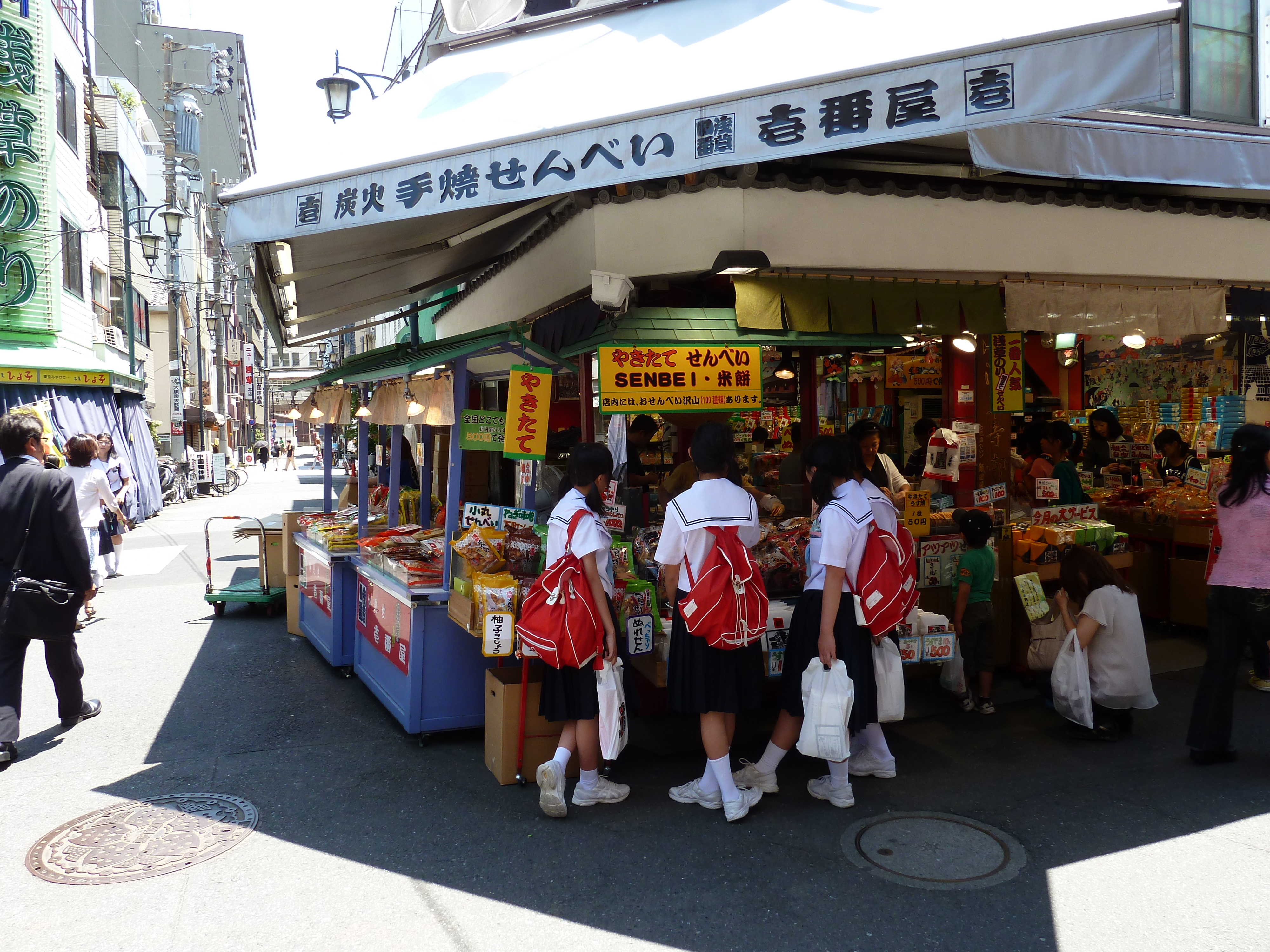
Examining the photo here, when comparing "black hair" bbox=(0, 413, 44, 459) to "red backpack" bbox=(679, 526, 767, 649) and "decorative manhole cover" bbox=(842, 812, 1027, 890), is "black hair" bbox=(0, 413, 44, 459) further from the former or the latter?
→ "decorative manhole cover" bbox=(842, 812, 1027, 890)

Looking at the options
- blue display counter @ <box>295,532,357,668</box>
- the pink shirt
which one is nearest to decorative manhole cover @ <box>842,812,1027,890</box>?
the pink shirt

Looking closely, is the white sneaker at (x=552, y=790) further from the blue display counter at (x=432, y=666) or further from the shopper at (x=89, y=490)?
the shopper at (x=89, y=490)

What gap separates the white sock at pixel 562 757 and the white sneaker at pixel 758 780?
0.91m

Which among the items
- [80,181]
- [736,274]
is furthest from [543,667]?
[80,181]

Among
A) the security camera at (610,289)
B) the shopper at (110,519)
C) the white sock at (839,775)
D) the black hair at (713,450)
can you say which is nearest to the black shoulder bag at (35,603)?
the security camera at (610,289)

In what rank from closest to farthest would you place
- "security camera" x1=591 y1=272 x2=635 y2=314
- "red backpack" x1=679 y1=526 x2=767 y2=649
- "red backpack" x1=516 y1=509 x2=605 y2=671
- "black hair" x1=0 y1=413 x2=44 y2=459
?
"red backpack" x1=679 y1=526 x2=767 y2=649
"red backpack" x1=516 y1=509 x2=605 y2=671
"black hair" x1=0 y1=413 x2=44 y2=459
"security camera" x1=591 y1=272 x2=635 y2=314

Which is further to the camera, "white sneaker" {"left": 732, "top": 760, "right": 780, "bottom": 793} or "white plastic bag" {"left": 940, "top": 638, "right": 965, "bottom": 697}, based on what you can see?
"white plastic bag" {"left": 940, "top": 638, "right": 965, "bottom": 697}

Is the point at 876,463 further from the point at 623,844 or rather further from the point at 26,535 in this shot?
the point at 26,535

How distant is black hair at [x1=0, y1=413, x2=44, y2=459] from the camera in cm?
560

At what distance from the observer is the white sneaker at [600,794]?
4598 millimetres

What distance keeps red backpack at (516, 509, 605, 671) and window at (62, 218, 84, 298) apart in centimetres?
1868

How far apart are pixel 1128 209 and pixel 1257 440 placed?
3559 millimetres

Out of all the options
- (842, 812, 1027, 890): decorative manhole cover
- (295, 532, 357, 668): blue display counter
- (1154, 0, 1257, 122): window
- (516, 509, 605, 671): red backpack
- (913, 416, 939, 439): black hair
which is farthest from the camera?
(913, 416, 939, 439): black hair

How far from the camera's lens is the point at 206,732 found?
5.92 metres
